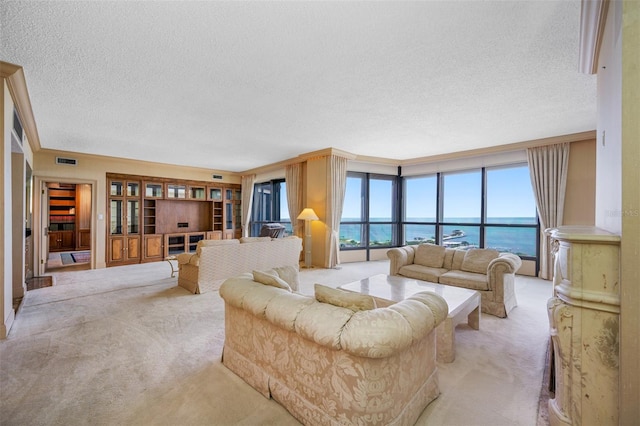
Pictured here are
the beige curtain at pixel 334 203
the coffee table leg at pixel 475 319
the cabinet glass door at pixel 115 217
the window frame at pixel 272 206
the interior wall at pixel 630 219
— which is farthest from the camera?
the window frame at pixel 272 206

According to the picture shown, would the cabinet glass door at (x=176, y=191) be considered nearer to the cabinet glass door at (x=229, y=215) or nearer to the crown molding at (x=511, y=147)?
the cabinet glass door at (x=229, y=215)

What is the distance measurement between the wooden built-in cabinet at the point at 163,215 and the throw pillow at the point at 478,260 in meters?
7.04

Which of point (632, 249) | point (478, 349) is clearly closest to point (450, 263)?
point (478, 349)

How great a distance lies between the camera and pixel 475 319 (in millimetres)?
2971

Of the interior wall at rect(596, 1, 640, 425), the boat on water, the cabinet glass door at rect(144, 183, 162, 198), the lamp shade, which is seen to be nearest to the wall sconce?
the lamp shade

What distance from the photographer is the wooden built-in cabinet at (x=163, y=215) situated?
267 inches

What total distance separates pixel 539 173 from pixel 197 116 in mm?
6075

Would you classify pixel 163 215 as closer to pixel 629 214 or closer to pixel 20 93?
pixel 20 93

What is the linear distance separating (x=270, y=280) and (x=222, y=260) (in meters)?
2.72

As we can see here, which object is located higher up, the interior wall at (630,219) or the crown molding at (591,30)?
the crown molding at (591,30)

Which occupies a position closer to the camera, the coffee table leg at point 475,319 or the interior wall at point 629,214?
the interior wall at point 629,214

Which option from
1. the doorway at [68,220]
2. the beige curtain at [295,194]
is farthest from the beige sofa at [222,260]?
the doorway at [68,220]

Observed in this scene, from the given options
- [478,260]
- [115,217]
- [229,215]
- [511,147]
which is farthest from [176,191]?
[511,147]

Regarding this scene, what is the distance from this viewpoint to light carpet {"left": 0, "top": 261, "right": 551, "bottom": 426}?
171cm
